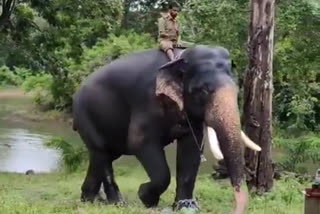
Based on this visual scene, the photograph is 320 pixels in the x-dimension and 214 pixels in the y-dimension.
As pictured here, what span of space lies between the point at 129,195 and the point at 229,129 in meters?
3.55

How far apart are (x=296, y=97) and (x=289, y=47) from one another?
17.2ft

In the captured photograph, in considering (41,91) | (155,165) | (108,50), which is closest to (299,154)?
(155,165)

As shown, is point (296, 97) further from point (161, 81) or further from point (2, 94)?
point (2, 94)

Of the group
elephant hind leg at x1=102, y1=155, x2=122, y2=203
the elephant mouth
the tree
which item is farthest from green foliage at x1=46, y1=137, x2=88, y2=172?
the elephant mouth

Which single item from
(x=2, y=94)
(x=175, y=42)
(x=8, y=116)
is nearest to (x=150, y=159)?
(x=175, y=42)

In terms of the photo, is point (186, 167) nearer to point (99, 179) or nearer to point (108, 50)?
point (99, 179)

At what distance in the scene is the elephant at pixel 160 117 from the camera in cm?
749

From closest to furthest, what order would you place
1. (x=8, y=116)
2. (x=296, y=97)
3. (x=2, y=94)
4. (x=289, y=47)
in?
(x=289, y=47) < (x=296, y=97) < (x=8, y=116) < (x=2, y=94)

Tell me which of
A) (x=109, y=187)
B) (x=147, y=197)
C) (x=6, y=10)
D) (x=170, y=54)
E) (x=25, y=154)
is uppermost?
(x=170, y=54)

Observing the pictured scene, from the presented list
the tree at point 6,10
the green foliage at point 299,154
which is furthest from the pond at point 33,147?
the tree at point 6,10

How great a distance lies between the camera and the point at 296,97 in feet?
66.7

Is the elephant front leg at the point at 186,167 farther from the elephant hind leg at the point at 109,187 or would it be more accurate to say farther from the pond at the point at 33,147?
the pond at the point at 33,147

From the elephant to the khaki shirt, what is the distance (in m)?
0.19

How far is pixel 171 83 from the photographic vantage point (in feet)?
26.7
